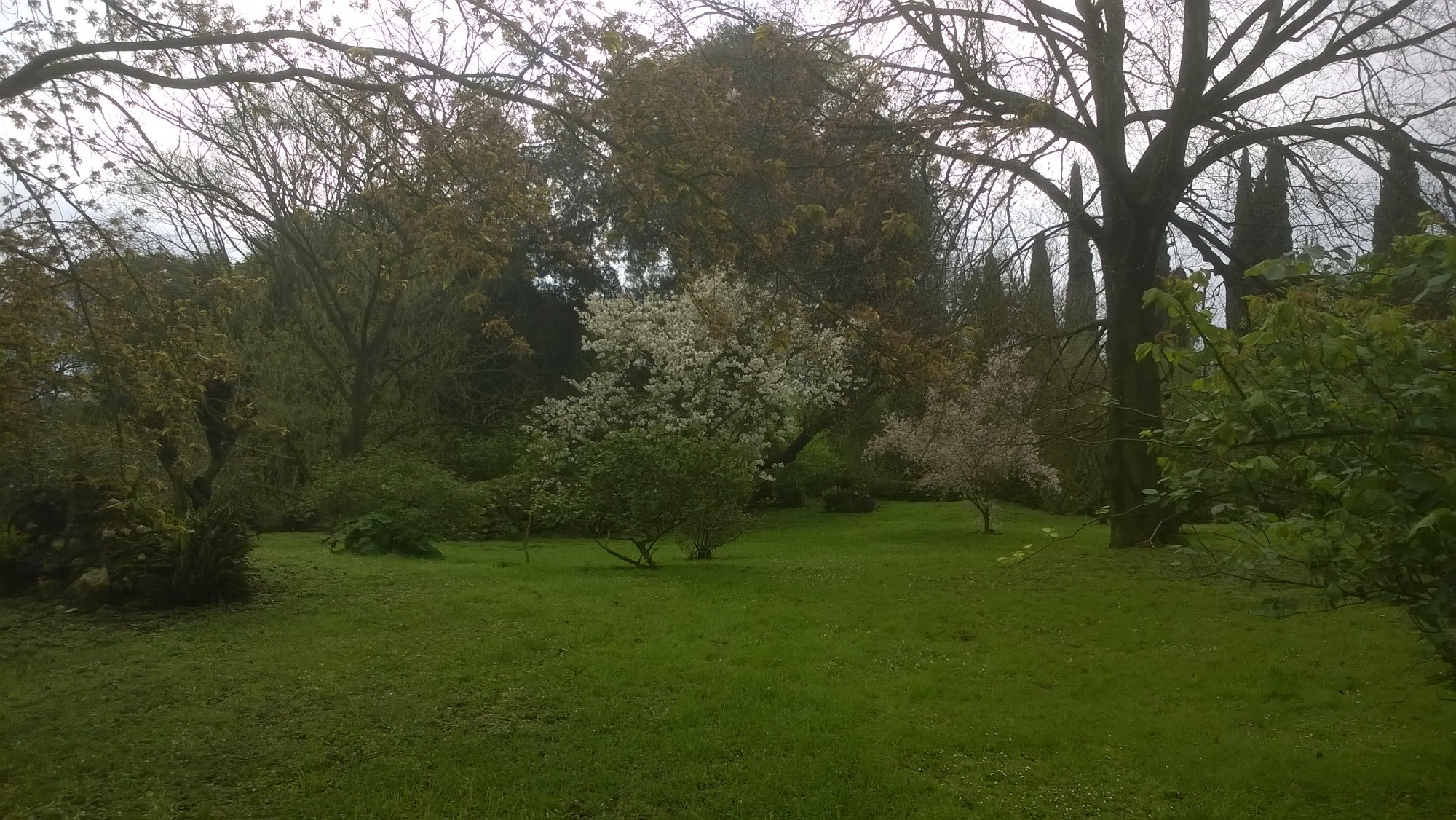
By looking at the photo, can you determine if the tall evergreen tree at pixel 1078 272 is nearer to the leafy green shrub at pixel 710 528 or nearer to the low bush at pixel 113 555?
the leafy green shrub at pixel 710 528

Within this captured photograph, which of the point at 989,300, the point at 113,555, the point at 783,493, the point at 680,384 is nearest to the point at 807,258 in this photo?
the point at 989,300

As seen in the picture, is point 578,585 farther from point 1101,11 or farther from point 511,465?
point 511,465

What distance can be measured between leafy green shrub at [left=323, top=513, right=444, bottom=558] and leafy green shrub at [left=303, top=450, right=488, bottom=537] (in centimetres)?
20

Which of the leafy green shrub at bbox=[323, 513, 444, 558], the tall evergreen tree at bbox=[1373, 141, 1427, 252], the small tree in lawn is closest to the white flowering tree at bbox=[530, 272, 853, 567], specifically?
the small tree in lawn

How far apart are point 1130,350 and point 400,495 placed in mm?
10972

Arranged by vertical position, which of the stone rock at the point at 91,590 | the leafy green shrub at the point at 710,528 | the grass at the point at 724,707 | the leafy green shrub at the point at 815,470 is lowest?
the grass at the point at 724,707

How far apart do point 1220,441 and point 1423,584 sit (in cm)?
111

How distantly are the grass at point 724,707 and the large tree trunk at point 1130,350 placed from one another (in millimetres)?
2218

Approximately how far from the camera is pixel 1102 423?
11.4 m

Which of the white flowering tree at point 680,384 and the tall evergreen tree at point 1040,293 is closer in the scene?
the tall evergreen tree at point 1040,293

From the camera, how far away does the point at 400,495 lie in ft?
50.8

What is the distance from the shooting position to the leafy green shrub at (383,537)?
13.8 m

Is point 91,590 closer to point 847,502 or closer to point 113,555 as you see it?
point 113,555

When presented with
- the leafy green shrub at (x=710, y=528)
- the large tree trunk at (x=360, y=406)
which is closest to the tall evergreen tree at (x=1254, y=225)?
the leafy green shrub at (x=710, y=528)
